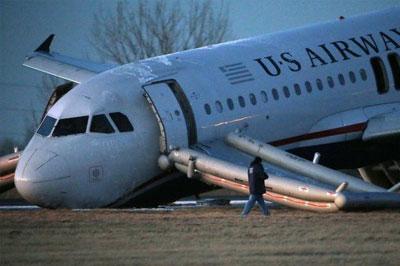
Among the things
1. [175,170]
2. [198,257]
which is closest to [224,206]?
[175,170]

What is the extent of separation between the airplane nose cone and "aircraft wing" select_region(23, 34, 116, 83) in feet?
29.4

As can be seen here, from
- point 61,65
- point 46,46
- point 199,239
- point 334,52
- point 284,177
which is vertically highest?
point 199,239

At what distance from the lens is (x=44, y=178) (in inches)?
1628

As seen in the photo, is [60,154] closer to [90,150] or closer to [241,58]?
[90,150]

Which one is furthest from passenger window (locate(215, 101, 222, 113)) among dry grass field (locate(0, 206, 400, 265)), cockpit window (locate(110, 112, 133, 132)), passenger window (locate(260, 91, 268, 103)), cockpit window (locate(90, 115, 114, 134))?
dry grass field (locate(0, 206, 400, 265))

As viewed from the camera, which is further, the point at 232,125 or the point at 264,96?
the point at 264,96

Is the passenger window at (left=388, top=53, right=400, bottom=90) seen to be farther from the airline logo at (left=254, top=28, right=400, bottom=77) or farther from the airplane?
the airline logo at (left=254, top=28, right=400, bottom=77)

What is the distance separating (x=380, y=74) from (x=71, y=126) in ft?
29.9

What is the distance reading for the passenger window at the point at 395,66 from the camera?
46875 millimetres

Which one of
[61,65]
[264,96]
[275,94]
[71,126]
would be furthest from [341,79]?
[61,65]

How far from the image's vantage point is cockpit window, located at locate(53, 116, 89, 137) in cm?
4244

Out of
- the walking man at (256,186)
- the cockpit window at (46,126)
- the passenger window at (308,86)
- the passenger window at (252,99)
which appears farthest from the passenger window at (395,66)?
the cockpit window at (46,126)

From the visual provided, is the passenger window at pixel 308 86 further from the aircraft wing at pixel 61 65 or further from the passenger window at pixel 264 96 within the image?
the aircraft wing at pixel 61 65

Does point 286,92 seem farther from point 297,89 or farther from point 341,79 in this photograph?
point 341,79
